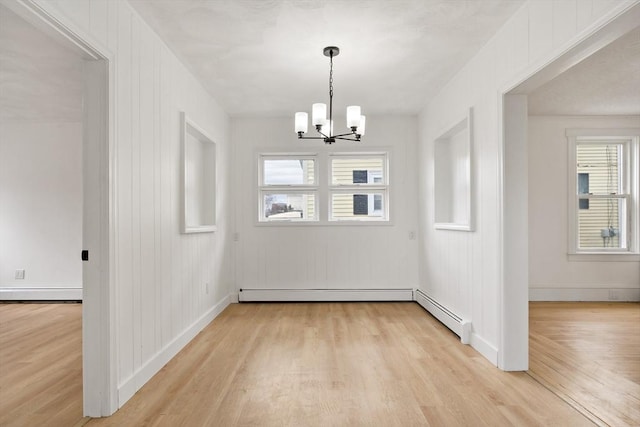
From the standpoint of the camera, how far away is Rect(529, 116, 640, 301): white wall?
558 cm

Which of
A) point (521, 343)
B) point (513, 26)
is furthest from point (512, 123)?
point (521, 343)

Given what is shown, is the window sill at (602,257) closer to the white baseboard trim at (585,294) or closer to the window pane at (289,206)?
the white baseboard trim at (585,294)

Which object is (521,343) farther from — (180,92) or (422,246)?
(180,92)

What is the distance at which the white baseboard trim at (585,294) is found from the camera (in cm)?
554

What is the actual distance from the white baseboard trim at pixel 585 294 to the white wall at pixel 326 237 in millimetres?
1806

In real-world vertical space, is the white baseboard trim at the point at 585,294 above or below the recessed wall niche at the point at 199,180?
below

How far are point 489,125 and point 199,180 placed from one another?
10.7 feet

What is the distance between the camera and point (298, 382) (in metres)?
2.80

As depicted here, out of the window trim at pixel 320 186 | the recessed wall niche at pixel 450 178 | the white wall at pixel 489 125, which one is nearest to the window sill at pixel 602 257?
the recessed wall niche at pixel 450 178

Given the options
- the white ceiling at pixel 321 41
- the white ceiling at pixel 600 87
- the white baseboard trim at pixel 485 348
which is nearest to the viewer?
the white ceiling at pixel 321 41

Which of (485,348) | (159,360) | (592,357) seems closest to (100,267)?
(159,360)

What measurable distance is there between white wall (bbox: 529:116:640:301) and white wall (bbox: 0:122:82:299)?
660 cm

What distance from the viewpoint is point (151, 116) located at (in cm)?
306

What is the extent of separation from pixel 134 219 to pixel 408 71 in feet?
9.73
